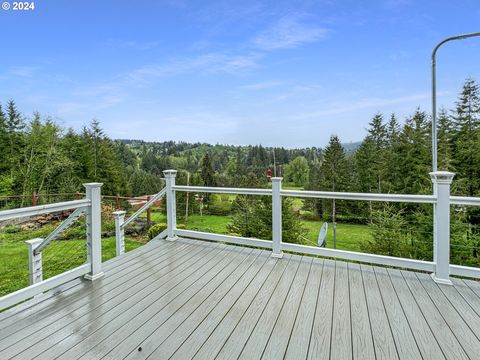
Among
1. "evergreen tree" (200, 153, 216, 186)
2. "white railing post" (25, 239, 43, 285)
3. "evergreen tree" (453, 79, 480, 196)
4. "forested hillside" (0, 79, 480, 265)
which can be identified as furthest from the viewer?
"evergreen tree" (200, 153, 216, 186)

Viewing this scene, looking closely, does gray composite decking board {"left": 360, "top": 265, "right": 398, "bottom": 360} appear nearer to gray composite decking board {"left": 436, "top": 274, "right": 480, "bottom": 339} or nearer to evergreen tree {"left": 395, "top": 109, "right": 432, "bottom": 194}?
gray composite decking board {"left": 436, "top": 274, "right": 480, "bottom": 339}

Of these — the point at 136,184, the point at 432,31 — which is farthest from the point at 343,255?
the point at 136,184

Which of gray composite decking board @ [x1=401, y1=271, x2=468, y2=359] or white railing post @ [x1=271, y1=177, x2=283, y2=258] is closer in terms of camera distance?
gray composite decking board @ [x1=401, y1=271, x2=468, y2=359]

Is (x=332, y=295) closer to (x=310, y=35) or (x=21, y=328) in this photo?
(x=21, y=328)

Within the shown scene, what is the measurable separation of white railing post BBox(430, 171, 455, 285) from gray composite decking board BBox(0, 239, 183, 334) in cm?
313

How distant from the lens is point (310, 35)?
7.64 metres

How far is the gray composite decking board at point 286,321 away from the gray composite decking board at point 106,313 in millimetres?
1173

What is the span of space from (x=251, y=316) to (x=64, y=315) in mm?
1530

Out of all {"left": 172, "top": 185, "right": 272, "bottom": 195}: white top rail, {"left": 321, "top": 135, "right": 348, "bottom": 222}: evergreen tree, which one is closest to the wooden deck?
{"left": 172, "top": 185, "right": 272, "bottom": 195}: white top rail

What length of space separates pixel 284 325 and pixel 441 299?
59.3 inches

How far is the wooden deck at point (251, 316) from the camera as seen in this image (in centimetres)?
175

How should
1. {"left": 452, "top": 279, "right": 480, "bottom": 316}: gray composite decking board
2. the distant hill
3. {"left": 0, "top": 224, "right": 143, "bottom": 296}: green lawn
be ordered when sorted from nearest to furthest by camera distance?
{"left": 452, "top": 279, "right": 480, "bottom": 316}: gray composite decking board, {"left": 0, "top": 224, "right": 143, "bottom": 296}: green lawn, the distant hill

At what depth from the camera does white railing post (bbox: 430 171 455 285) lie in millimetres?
2695

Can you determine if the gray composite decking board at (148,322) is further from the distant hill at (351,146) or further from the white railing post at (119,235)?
the distant hill at (351,146)
